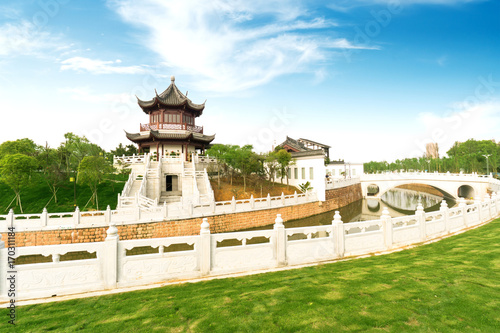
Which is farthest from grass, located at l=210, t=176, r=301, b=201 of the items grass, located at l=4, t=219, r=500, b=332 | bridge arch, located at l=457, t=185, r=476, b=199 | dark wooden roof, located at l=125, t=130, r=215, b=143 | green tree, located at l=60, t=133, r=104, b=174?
bridge arch, located at l=457, t=185, r=476, b=199

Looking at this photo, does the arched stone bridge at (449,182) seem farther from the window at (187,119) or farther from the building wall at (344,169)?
the window at (187,119)

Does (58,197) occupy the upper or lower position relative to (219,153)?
lower

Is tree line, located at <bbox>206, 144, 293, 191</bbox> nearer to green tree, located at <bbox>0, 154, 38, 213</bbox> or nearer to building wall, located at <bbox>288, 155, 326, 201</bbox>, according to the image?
building wall, located at <bbox>288, 155, 326, 201</bbox>

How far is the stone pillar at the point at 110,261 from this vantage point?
5367 millimetres

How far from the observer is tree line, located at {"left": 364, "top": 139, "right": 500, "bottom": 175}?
1778 inches

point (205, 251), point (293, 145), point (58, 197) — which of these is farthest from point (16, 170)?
point (293, 145)

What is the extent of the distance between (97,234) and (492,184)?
1530 inches

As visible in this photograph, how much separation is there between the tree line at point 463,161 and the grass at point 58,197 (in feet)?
164

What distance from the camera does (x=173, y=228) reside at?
14.6m

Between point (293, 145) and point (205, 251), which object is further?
point (293, 145)

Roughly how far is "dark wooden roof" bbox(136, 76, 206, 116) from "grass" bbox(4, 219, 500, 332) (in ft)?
88.9

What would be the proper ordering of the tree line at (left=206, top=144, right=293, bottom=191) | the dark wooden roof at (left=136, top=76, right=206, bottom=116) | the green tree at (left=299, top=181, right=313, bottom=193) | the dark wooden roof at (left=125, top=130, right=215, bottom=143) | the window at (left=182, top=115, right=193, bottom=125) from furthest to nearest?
the window at (left=182, top=115, right=193, bottom=125) < the dark wooden roof at (left=136, top=76, right=206, bottom=116) < the dark wooden roof at (left=125, top=130, right=215, bottom=143) < the green tree at (left=299, top=181, right=313, bottom=193) < the tree line at (left=206, top=144, right=293, bottom=191)

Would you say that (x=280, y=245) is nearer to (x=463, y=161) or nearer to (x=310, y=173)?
(x=310, y=173)

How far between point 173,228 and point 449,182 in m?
35.4
